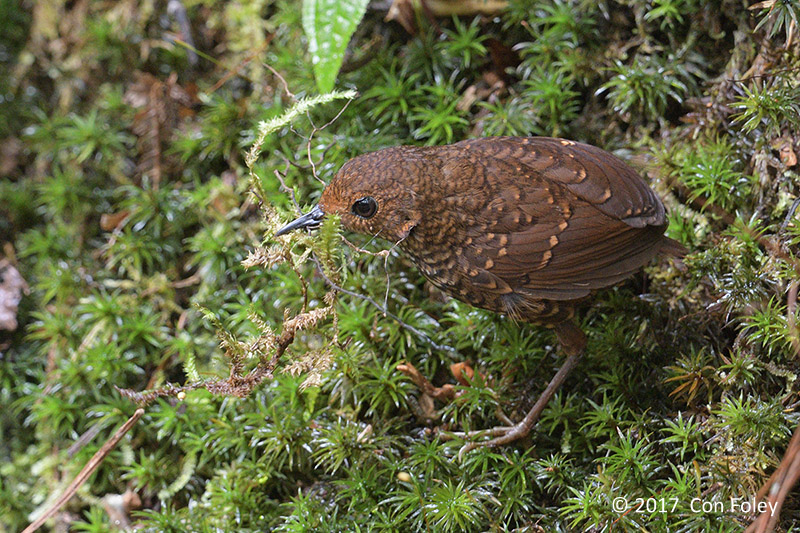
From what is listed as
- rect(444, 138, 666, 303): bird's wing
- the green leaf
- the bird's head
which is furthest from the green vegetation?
rect(444, 138, 666, 303): bird's wing

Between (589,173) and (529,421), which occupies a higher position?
(589,173)

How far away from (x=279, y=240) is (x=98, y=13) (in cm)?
312

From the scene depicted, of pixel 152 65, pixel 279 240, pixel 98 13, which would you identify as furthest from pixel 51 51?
pixel 279 240

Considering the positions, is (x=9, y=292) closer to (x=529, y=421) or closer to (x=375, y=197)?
(x=375, y=197)

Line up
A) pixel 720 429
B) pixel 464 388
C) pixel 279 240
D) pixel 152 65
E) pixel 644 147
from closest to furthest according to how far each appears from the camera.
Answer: pixel 720 429 → pixel 279 240 → pixel 464 388 → pixel 644 147 → pixel 152 65

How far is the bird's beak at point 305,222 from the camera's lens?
2.87 m

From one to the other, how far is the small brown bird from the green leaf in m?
0.64

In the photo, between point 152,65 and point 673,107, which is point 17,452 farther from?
point 673,107

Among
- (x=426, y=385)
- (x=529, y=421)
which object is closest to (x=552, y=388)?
(x=529, y=421)

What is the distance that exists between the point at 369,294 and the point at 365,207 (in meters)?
0.72

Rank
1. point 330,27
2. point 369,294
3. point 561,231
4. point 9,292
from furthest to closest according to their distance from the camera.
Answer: point 9,292 < point 369,294 < point 330,27 < point 561,231

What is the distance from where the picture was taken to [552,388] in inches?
116

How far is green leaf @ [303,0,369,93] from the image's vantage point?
126 inches

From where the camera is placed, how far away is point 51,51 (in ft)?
16.2
